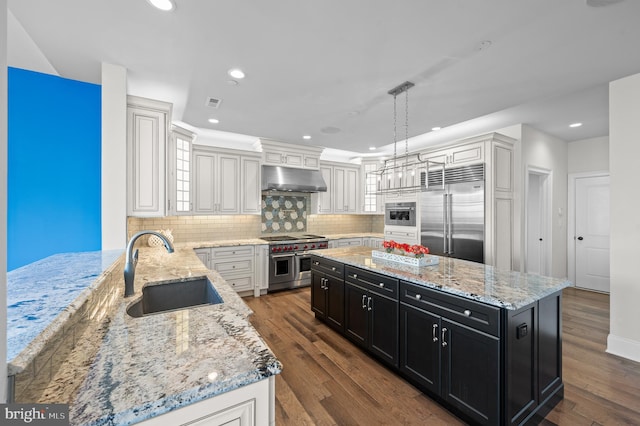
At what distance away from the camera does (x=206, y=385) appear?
30.8 inches

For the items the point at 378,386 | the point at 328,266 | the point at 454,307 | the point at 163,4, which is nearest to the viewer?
the point at 163,4

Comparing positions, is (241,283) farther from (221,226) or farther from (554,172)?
(554,172)

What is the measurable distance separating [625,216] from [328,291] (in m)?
3.17

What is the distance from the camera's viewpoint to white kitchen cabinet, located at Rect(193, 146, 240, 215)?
14.3 feet

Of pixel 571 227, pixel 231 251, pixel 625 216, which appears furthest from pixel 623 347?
pixel 231 251

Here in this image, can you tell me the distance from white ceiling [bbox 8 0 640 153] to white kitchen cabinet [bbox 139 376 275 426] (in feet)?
6.95

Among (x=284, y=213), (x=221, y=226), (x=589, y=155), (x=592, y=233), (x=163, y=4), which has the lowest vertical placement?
(x=592, y=233)

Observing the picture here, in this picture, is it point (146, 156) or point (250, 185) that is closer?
point (146, 156)

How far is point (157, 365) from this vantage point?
0.89 metres

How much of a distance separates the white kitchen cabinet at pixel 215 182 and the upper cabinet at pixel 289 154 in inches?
22.7

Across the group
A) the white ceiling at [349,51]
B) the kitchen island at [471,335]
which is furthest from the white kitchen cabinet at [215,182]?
the kitchen island at [471,335]

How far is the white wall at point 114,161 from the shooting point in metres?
2.48

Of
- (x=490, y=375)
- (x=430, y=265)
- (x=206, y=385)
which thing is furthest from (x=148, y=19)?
(x=490, y=375)

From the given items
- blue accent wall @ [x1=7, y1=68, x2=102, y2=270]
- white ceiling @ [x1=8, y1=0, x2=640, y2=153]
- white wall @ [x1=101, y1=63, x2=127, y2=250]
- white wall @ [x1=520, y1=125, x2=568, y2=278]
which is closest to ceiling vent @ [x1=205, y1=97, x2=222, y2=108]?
white ceiling @ [x1=8, y1=0, x2=640, y2=153]
